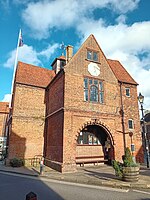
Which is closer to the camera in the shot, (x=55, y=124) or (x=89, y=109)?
(x=89, y=109)

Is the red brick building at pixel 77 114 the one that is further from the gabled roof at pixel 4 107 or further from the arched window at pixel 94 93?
the gabled roof at pixel 4 107

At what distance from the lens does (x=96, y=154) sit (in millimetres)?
17609

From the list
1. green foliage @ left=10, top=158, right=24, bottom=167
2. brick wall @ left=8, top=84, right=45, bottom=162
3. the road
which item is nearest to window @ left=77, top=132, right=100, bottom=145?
brick wall @ left=8, top=84, right=45, bottom=162

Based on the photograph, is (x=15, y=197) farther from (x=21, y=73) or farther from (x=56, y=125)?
(x=21, y=73)

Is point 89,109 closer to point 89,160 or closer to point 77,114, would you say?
point 77,114

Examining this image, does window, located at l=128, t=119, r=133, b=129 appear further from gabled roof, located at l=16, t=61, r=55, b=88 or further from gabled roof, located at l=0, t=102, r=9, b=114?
gabled roof, located at l=0, t=102, r=9, b=114

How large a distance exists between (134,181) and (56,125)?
8.62 metres

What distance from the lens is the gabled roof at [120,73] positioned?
20994mm

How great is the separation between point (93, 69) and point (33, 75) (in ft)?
28.4

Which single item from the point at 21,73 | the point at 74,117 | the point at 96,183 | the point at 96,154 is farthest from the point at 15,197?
the point at 21,73

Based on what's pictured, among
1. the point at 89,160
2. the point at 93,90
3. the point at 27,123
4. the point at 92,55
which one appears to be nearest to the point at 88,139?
the point at 89,160

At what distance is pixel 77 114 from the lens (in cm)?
1521

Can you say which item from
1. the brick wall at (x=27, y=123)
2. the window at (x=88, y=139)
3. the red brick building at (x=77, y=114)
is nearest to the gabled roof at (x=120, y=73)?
the red brick building at (x=77, y=114)

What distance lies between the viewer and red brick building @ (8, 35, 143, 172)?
15.1 m
